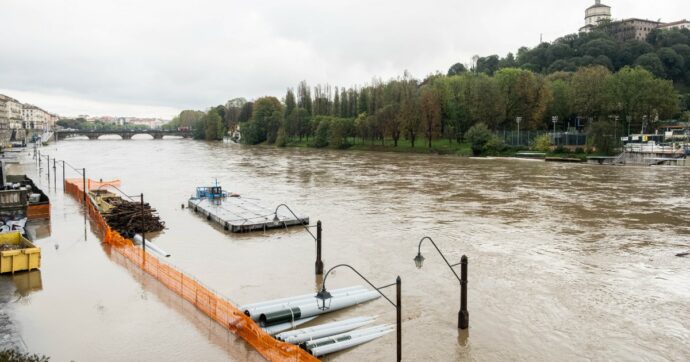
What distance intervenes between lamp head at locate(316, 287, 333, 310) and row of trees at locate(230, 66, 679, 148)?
9664cm

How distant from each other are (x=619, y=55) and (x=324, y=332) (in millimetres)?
183271

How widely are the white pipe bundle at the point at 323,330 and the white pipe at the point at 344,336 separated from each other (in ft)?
0.86

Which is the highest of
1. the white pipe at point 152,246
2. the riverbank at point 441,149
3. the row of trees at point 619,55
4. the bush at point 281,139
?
the row of trees at point 619,55

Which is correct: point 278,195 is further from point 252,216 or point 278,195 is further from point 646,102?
point 646,102

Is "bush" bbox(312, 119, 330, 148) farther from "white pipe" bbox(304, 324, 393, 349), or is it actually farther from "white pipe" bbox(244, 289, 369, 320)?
"white pipe" bbox(304, 324, 393, 349)

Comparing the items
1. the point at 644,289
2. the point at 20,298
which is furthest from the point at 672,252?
the point at 20,298

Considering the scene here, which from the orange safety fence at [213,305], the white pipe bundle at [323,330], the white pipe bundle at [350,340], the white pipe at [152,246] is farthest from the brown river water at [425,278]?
the white pipe bundle at [323,330]

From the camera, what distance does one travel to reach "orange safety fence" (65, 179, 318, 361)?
15383 mm

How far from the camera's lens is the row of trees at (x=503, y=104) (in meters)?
101

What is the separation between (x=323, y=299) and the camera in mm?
18875

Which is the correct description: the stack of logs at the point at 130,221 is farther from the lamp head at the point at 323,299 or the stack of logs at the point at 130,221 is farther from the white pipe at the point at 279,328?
the white pipe at the point at 279,328

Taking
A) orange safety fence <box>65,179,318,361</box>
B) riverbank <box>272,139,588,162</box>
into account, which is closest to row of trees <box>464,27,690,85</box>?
riverbank <box>272,139,588,162</box>

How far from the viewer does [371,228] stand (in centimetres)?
3541

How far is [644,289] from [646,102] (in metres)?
89.7
